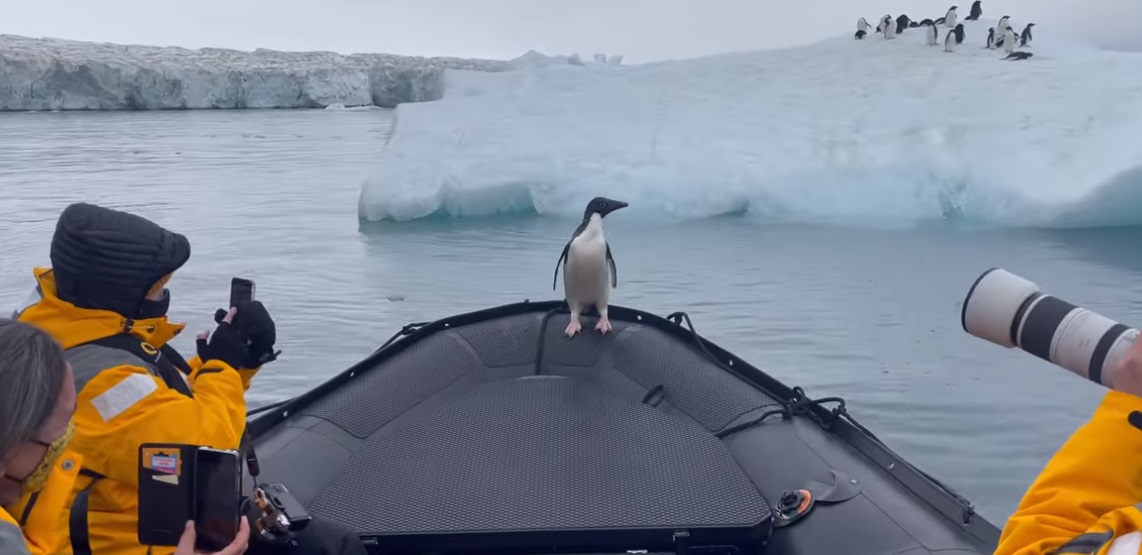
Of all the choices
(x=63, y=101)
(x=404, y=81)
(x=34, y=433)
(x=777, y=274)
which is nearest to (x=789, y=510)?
(x=34, y=433)

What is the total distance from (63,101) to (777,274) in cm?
2965

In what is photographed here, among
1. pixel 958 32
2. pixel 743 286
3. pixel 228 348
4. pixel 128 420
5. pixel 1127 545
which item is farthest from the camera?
→ pixel 958 32

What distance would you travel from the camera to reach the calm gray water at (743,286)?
3869 millimetres

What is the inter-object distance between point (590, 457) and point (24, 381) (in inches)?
56.7

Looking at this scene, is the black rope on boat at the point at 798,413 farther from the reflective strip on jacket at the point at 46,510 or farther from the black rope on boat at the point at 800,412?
the reflective strip on jacket at the point at 46,510

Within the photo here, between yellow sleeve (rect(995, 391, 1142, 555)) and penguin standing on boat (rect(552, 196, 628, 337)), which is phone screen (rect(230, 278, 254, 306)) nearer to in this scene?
yellow sleeve (rect(995, 391, 1142, 555))

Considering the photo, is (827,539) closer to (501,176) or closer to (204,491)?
(204,491)

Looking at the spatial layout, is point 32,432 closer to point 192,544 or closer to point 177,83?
point 192,544

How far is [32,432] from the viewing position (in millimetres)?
1008

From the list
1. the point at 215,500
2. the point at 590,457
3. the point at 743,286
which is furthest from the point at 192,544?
the point at 743,286

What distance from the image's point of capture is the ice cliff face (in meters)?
29.6

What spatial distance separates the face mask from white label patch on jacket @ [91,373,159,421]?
0.28 meters

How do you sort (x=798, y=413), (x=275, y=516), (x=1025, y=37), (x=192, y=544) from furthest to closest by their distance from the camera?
(x=1025, y=37), (x=798, y=413), (x=275, y=516), (x=192, y=544)

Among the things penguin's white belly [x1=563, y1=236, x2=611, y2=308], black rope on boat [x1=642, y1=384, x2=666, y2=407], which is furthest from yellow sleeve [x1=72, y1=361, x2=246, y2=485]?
penguin's white belly [x1=563, y1=236, x2=611, y2=308]
